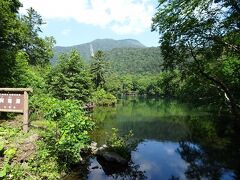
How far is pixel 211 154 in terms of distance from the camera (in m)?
21.3

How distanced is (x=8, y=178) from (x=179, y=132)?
982 inches

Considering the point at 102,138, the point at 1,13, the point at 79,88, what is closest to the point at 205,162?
the point at 102,138

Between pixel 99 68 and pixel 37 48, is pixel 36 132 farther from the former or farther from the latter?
pixel 99 68

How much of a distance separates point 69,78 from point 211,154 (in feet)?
77.1

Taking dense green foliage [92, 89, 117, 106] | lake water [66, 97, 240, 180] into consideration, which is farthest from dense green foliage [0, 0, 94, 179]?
dense green foliage [92, 89, 117, 106]

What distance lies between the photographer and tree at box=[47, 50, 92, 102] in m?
39.5

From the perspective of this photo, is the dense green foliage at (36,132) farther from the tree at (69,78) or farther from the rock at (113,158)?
the tree at (69,78)

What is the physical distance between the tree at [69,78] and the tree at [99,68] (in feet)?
111

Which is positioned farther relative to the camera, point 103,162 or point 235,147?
point 235,147

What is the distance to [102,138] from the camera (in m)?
25.7

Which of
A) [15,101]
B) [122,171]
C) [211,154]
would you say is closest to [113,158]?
[122,171]

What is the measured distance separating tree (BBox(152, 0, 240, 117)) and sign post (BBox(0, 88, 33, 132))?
22.0 feet

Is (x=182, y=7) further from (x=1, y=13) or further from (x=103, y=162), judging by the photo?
(x=1, y=13)

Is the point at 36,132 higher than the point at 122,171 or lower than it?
higher
